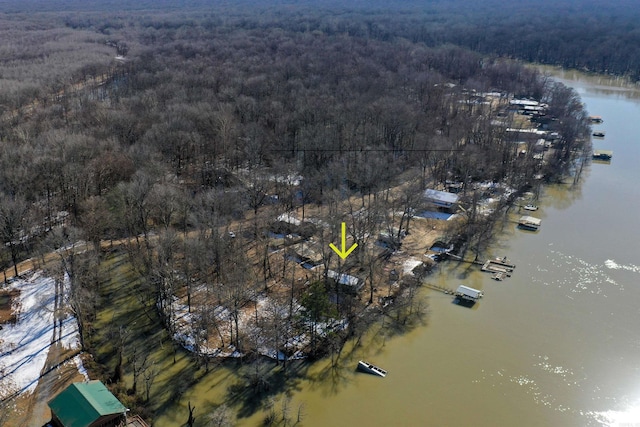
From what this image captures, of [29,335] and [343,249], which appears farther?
[343,249]

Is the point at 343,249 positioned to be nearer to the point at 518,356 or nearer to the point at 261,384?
the point at 261,384

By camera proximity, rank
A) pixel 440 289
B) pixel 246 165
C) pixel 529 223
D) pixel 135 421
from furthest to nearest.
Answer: pixel 246 165, pixel 529 223, pixel 440 289, pixel 135 421

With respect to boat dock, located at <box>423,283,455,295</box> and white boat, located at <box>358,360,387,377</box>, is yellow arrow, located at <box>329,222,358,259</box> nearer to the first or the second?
boat dock, located at <box>423,283,455,295</box>

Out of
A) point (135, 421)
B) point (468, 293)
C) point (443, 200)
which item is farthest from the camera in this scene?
point (443, 200)

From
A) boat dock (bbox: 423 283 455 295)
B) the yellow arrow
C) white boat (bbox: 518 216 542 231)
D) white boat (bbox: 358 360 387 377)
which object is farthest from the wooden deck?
white boat (bbox: 518 216 542 231)

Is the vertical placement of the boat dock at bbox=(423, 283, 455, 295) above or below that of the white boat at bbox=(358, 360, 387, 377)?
below

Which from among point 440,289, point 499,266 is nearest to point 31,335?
point 440,289
